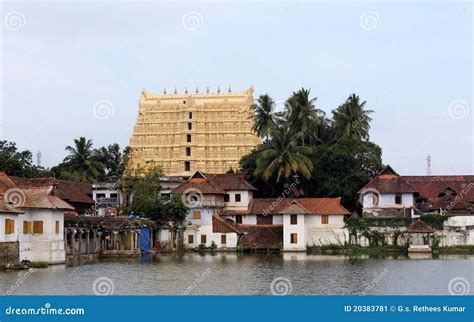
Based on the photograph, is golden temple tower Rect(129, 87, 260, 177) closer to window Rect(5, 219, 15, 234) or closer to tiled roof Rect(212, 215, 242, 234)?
tiled roof Rect(212, 215, 242, 234)

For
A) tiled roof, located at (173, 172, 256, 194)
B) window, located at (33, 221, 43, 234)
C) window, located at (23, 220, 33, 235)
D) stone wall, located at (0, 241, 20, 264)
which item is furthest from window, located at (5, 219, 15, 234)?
tiled roof, located at (173, 172, 256, 194)

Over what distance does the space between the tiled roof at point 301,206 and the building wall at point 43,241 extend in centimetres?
2432

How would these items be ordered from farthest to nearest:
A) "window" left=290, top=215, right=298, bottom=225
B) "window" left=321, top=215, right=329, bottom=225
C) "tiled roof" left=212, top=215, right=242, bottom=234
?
"tiled roof" left=212, top=215, right=242, bottom=234 → "window" left=321, top=215, right=329, bottom=225 → "window" left=290, top=215, right=298, bottom=225

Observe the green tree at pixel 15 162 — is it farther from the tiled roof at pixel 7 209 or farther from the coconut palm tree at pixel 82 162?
the tiled roof at pixel 7 209

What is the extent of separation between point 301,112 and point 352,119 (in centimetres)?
674

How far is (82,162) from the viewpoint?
95250mm

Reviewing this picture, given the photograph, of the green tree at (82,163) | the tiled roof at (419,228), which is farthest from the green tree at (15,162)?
the tiled roof at (419,228)

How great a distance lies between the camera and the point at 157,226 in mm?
71062

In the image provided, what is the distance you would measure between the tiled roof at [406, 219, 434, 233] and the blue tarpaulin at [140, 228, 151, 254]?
20.4m

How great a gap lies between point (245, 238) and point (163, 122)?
4239 centimetres

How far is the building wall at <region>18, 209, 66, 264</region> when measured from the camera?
161ft

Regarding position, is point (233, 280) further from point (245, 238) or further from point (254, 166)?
point (254, 166)

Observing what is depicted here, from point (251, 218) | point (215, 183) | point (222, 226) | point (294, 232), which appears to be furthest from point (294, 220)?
point (215, 183)

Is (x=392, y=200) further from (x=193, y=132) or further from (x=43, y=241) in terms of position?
(x=193, y=132)
